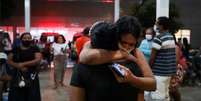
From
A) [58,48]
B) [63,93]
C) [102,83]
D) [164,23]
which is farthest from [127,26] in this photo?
[58,48]

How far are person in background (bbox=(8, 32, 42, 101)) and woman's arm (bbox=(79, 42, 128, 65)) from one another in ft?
15.9

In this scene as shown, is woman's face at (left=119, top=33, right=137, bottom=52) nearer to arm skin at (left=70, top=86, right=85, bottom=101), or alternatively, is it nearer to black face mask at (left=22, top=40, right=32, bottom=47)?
arm skin at (left=70, top=86, right=85, bottom=101)

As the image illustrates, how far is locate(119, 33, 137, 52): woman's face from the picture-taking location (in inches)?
128

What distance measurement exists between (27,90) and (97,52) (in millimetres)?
4980

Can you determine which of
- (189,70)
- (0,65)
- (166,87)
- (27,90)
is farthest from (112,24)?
(189,70)

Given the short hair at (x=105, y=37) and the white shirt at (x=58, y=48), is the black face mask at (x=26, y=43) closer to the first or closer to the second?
the short hair at (x=105, y=37)

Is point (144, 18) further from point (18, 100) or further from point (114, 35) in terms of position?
point (114, 35)

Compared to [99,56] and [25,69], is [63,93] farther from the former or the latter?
[99,56]

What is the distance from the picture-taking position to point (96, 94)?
10.6 feet

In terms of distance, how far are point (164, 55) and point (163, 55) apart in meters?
0.01

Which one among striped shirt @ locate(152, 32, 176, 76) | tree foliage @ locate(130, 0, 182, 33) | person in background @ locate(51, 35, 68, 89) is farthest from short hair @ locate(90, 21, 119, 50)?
tree foliage @ locate(130, 0, 182, 33)

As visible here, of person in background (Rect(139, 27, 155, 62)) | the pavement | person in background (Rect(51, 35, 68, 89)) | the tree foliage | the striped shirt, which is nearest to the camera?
the striped shirt

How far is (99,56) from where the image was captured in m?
3.15

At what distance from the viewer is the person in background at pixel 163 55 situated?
24.3 ft
